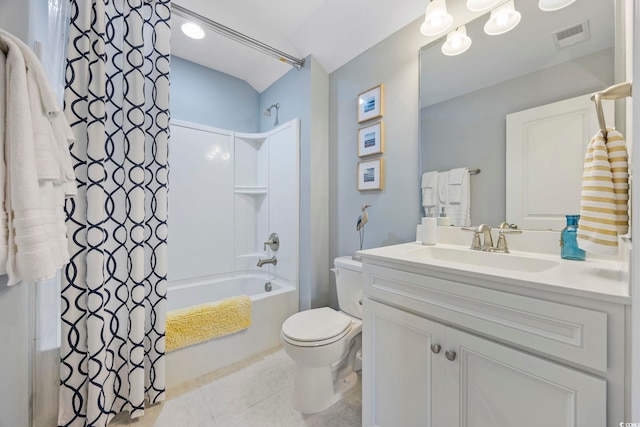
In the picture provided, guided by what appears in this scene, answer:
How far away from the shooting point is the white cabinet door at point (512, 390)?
24.3 inches

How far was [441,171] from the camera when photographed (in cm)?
142

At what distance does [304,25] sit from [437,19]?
103cm

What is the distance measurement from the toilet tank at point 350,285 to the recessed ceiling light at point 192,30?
6.50ft

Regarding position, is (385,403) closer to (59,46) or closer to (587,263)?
(587,263)

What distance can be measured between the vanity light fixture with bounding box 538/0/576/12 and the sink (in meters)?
1.05

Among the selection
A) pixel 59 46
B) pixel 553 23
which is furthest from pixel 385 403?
pixel 59 46

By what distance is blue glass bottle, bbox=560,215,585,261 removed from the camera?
93cm

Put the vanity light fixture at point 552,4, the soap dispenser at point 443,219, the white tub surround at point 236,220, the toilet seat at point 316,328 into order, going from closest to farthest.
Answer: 1. the vanity light fixture at point 552,4
2. the toilet seat at point 316,328
3. the soap dispenser at point 443,219
4. the white tub surround at point 236,220

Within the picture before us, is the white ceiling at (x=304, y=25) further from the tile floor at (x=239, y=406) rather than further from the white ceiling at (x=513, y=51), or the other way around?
the tile floor at (x=239, y=406)

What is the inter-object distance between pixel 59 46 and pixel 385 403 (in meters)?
2.25

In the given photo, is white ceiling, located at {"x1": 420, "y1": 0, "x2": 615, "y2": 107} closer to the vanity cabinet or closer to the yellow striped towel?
the yellow striped towel

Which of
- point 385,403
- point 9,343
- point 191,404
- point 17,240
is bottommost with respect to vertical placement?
point 191,404

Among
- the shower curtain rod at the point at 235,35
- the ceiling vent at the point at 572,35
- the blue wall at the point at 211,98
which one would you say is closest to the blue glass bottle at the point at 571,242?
the ceiling vent at the point at 572,35

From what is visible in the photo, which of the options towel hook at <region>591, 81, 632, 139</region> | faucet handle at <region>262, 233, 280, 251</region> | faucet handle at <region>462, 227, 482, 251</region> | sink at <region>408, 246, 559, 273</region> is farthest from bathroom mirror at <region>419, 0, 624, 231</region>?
faucet handle at <region>262, 233, 280, 251</region>
